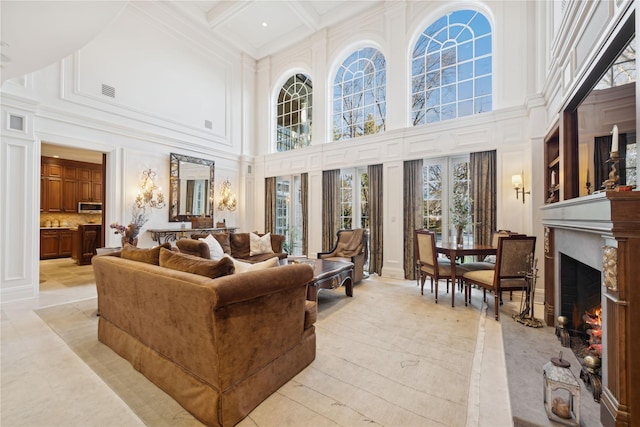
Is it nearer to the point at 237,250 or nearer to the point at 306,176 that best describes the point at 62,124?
the point at 237,250

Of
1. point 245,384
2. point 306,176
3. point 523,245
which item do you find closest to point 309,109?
point 306,176

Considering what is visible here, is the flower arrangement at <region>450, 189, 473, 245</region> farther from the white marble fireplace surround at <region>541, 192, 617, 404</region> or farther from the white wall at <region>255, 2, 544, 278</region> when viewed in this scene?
the white marble fireplace surround at <region>541, 192, 617, 404</region>

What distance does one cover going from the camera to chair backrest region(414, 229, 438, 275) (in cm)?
382

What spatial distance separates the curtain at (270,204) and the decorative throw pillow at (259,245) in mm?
2066

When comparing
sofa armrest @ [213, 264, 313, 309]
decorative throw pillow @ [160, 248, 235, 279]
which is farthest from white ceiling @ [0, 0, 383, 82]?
sofa armrest @ [213, 264, 313, 309]

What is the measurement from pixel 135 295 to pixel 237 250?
3.39m

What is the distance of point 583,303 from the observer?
2.59 meters

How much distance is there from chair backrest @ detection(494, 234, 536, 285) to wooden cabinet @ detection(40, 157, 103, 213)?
1051cm

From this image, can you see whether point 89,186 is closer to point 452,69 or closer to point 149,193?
point 149,193

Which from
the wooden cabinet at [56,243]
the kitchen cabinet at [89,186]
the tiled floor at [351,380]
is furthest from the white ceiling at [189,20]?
the wooden cabinet at [56,243]

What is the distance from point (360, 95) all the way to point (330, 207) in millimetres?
2688

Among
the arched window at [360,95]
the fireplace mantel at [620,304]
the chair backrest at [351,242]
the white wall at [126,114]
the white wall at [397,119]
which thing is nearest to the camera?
the fireplace mantel at [620,304]

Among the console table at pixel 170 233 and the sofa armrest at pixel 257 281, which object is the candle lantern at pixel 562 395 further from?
the console table at pixel 170 233

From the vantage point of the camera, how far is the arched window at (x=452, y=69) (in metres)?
5.11
